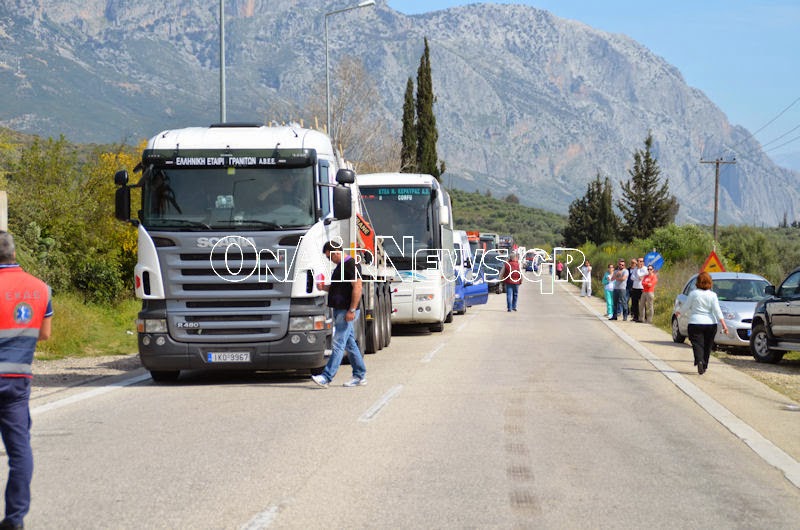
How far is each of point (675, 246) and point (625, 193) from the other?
21.2 m

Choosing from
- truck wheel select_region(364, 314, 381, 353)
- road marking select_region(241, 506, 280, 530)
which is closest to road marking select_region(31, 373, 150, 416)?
truck wheel select_region(364, 314, 381, 353)

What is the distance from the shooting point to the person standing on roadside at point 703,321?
53.6 ft

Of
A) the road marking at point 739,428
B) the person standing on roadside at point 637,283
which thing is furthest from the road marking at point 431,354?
the person standing on roadside at point 637,283

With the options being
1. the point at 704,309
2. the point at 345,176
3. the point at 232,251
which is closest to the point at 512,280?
the point at 704,309

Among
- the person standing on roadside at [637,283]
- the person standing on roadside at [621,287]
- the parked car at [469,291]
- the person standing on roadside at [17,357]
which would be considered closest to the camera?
the person standing on roadside at [17,357]

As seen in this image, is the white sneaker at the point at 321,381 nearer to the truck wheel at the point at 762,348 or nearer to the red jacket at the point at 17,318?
the red jacket at the point at 17,318

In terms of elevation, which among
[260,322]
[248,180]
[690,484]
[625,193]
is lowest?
[690,484]

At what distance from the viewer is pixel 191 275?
13.4 m

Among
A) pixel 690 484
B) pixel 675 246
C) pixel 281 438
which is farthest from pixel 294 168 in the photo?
pixel 675 246

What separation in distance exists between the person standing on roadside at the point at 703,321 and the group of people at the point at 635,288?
43.7 ft

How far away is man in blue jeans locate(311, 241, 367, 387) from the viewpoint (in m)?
A: 13.5

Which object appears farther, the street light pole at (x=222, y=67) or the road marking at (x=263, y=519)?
the street light pole at (x=222, y=67)

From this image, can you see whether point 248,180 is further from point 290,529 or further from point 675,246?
point 675,246

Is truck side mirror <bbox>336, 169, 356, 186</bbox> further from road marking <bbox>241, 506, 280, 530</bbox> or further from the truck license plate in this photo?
road marking <bbox>241, 506, 280, 530</bbox>
